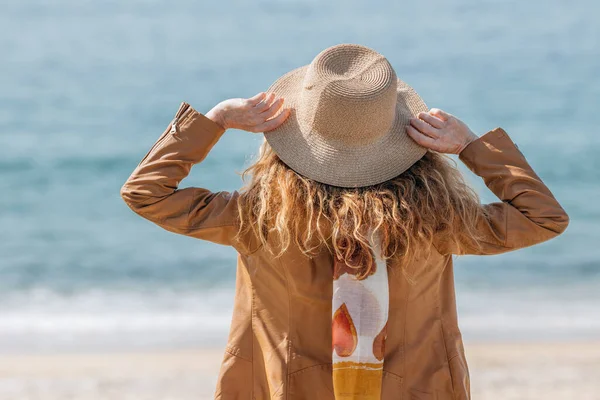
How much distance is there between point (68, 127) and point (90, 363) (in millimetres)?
9775

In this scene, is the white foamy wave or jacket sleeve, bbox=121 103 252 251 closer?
jacket sleeve, bbox=121 103 252 251

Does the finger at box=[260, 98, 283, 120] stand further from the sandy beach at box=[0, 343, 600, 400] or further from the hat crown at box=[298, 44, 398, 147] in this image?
the sandy beach at box=[0, 343, 600, 400]

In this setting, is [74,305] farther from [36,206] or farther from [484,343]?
[36,206]

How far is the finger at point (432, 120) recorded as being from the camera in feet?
7.29

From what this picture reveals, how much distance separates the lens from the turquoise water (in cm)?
693

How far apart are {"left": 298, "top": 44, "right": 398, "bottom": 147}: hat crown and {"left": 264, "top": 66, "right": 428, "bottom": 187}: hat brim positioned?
18mm

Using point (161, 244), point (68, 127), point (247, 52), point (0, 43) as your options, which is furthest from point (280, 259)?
point (0, 43)

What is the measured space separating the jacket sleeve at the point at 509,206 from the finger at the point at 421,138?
0.12 meters

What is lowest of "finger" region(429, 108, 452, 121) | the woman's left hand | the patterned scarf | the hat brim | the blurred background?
the patterned scarf

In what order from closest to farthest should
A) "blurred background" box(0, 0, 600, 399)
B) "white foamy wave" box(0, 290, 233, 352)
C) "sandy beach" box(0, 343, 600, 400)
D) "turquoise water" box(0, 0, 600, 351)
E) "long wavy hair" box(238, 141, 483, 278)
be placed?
"long wavy hair" box(238, 141, 483, 278) → "sandy beach" box(0, 343, 600, 400) → "white foamy wave" box(0, 290, 233, 352) → "blurred background" box(0, 0, 600, 399) → "turquoise water" box(0, 0, 600, 351)

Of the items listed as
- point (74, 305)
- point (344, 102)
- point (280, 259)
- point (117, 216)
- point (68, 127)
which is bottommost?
point (280, 259)

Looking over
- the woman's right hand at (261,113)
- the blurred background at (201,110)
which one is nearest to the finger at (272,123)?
the woman's right hand at (261,113)

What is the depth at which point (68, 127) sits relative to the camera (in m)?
14.9

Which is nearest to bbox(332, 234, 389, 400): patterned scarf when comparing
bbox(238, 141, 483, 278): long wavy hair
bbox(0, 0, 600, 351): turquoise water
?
bbox(238, 141, 483, 278): long wavy hair
